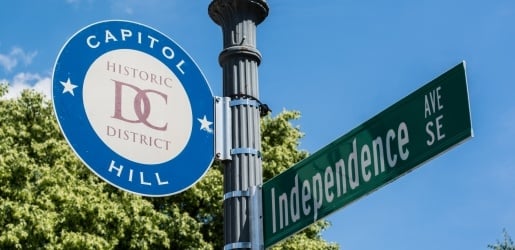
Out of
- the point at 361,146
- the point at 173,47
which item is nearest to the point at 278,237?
the point at 361,146

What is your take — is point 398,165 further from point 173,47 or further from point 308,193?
point 173,47

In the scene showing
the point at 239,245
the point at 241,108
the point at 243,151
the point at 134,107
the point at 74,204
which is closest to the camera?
the point at 239,245

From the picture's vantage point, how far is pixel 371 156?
360 cm

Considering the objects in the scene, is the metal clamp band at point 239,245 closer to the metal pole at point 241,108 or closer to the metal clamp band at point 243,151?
the metal pole at point 241,108

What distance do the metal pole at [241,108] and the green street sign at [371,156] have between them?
106mm

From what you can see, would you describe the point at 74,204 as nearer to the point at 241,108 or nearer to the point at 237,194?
the point at 241,108

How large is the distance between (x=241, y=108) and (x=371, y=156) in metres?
0.77

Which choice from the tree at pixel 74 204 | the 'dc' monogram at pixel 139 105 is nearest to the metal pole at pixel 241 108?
the 'dc' monogram at pixel 139 105

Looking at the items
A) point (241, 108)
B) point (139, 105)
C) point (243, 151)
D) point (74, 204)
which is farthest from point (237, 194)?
point (74, 204)

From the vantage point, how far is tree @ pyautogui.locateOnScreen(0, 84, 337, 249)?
17.8 m

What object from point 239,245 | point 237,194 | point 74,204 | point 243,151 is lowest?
point 239,245

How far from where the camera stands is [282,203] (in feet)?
12.5

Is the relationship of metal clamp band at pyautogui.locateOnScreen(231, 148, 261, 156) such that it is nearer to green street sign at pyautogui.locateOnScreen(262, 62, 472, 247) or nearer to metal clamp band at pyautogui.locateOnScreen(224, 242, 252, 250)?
green street sign at pyautogui.locateOnScreen(262, 62, 472, 247)

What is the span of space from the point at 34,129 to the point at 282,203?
17.8 meters
